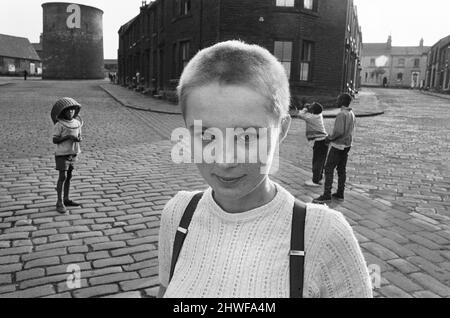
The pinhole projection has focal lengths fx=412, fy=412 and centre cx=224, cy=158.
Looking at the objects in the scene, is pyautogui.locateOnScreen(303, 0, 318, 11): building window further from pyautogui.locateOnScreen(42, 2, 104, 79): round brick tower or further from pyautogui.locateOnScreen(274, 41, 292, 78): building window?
pyautogui.locateOnScreen(42, 2, 104, 79): round brick tower

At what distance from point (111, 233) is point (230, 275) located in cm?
364

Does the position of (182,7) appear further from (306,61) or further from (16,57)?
(16,57)

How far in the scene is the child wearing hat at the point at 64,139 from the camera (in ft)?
18.2

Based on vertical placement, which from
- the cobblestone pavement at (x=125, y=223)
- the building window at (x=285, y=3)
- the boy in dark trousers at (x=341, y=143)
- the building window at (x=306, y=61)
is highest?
the building window at (x=285, y=3)

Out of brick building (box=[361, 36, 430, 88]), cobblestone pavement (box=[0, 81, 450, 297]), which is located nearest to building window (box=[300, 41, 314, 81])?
cobblestone pavement (box=[0, 81, 450, 297])

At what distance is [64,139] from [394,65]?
102 meters

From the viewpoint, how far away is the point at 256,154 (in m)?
1.36

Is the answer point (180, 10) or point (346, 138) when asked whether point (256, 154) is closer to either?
point (346, 138)

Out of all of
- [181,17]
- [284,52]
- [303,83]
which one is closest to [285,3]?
[284,52]

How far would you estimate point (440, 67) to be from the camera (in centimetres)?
6569

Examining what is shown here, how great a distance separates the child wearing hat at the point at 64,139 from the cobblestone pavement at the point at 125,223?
10.2 inches

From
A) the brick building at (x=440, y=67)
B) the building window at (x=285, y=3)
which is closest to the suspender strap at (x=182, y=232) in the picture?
the building window at (x=285, y=3)

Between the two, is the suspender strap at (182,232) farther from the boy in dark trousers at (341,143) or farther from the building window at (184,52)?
the building window at (184,52)
